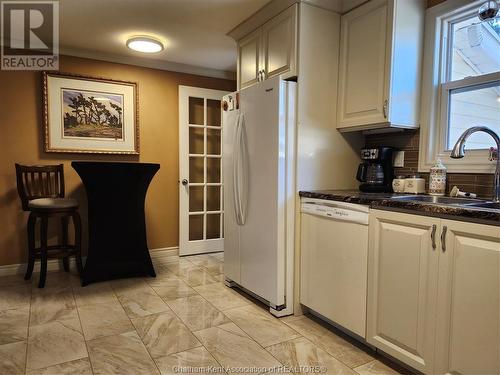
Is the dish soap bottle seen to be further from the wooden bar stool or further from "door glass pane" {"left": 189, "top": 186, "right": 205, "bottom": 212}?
the wooden bar stool

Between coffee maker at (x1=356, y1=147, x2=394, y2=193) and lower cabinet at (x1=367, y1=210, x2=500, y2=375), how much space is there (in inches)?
23.0

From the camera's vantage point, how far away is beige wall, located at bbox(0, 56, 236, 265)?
3189 mm

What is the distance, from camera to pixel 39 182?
3.18 m

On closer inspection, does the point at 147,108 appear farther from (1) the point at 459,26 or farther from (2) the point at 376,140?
(1) the point at 459,26

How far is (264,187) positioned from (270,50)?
1046 millimetres

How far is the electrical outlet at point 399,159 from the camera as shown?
2393 millimetres

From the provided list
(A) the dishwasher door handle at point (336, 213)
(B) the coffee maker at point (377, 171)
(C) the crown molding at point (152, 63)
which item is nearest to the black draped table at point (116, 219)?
(C) the crown molding at point (152, 63)

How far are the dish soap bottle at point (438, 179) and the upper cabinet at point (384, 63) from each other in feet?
1.08

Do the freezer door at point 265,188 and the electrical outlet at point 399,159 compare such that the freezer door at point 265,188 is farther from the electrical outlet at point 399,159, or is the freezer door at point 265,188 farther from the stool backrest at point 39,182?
the stool backrest at point 39,182

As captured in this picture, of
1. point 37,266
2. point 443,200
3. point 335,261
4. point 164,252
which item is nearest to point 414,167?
point 443,200

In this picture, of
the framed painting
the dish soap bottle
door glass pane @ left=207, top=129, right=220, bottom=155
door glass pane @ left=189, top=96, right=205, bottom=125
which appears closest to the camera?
the dish soap bottle

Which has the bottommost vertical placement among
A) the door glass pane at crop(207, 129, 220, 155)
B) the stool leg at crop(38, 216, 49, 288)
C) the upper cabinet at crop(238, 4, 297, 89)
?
the stool leg at crop(38, 216, 49, 288)

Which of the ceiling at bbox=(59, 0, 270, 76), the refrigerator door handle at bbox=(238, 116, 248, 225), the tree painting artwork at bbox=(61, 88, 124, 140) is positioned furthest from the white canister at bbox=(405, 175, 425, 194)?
the tree painting artwork at bbox=(61, 88, 124, 140)

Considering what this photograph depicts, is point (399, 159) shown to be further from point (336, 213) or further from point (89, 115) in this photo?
point (89, 115)
